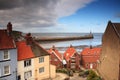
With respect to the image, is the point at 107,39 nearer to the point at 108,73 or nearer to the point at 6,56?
the point at 108,73

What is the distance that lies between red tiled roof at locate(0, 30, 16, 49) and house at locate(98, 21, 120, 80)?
13.8m

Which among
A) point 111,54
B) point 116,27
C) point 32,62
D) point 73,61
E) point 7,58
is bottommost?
point 73,61

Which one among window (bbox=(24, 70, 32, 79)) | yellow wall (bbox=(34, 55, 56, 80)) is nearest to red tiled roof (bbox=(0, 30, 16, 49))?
window (bbox=(24, 70, 32, 79))

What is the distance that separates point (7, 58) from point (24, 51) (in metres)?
3.97

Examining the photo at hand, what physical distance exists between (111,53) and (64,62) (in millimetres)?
15023

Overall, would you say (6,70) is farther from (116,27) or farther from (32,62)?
(116,27)

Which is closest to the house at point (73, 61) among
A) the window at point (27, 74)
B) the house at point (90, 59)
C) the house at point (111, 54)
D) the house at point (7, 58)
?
the house at point (90, 59)

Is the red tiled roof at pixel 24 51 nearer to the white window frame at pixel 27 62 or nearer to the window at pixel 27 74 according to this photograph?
the white window frame at pixel 27 62

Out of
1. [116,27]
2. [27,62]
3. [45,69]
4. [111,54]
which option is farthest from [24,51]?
[116,27]

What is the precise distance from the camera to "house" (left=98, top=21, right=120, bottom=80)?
21800 millimetres

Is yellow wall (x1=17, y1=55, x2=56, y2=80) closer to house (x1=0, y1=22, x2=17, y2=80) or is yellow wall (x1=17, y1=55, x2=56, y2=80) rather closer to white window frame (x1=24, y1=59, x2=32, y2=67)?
white window frame (x1=24, y1=59, x2=32, y2=67)

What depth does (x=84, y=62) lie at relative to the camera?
3959 cm

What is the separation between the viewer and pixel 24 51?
25172mm

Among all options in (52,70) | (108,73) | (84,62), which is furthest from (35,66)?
(84,62)
